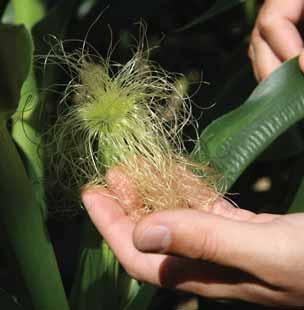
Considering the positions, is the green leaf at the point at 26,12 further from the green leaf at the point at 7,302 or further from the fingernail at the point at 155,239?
the fingernail at the point at 155,239

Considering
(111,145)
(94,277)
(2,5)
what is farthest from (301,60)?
(2,5)

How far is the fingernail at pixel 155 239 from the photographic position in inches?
23.1

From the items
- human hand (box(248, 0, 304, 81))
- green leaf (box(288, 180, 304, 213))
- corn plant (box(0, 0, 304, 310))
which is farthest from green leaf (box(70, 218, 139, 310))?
human hand (box(248, 0, 304, 81))

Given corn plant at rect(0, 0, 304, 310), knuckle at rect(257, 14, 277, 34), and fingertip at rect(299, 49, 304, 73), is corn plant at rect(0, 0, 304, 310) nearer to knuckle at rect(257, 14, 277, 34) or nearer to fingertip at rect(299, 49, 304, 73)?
fingertip at rect(299, 49, 304, 73)

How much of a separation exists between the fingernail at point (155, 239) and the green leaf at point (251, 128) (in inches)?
10.2

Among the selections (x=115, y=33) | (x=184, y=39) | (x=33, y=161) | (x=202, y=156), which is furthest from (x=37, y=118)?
(x=184, y=39)

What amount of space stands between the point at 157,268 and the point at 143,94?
233 mm

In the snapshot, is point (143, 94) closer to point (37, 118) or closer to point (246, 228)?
point (37, 118)

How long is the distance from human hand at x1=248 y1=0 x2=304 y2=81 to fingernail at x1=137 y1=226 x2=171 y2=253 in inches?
19.3

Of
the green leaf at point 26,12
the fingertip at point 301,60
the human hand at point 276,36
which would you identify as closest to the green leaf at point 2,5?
the green leaf at point 26,12

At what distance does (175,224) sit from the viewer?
0.59 metres

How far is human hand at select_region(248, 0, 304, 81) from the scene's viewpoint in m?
1.02

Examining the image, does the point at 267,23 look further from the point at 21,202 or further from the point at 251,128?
the point at 21,202

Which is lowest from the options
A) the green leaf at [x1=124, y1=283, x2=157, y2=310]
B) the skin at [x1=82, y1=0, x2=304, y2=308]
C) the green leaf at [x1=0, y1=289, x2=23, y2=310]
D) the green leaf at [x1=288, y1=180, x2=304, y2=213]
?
the green leaf at [x1=124, y1=283, x2=157, y2=310]
